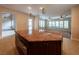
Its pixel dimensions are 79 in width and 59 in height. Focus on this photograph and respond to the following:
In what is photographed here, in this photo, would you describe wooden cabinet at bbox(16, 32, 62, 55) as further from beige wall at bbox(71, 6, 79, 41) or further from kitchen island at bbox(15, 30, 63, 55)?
beige wall at bbox(71, 6, 79, 41)

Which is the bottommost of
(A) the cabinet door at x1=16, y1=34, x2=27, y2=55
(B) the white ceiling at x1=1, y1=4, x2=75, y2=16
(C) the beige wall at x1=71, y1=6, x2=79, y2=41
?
(A) the cabinet door at x1=16, y1=34, x2=27, y2=55

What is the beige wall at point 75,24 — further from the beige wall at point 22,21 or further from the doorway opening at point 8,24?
the doorway opening at point 8,24

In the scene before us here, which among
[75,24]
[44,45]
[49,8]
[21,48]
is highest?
[49,8]

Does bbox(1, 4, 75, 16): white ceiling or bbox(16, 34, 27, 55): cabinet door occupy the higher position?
bbox(1, 4, 75, 16): white ceiling

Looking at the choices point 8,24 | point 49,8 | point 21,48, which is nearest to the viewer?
point 49,8

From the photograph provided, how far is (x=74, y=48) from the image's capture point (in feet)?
6.55

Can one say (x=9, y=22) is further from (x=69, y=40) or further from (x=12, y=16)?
(x=69, y=40)

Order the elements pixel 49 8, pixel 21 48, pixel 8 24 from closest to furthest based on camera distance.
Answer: pixel 49 8 < pixel 8 24 < pixel 21 48

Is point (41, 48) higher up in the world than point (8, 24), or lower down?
lower down

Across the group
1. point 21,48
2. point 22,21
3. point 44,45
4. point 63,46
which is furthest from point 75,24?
point 21,48

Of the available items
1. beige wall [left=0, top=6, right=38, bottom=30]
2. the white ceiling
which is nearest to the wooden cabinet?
beige wall [left=0, top=6, right=38, bottom=30]

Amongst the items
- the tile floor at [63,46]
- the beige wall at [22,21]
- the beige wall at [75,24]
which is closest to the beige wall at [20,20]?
the beige wall at [22,21]

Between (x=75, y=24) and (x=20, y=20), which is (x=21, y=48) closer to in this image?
(x=20, y=20)

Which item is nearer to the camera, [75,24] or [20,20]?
[75,24]
